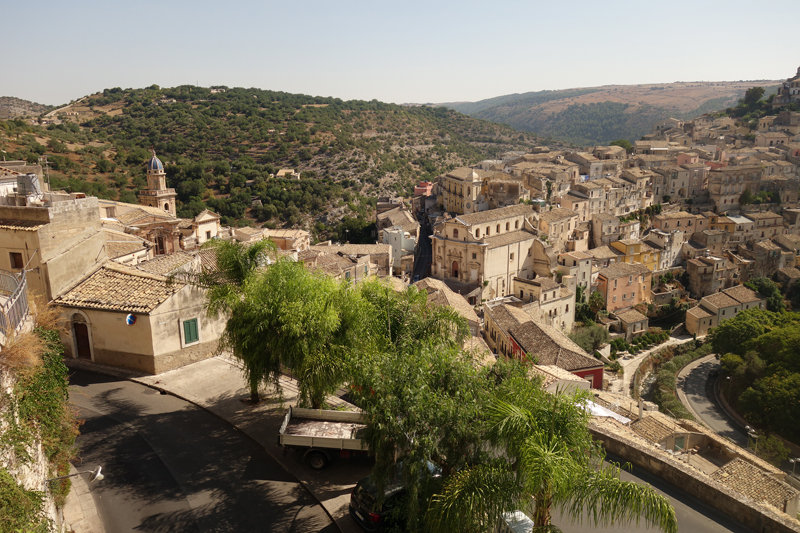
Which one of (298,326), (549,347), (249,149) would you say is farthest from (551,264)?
(249,149)

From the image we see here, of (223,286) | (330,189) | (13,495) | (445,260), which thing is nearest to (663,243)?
(445,260)

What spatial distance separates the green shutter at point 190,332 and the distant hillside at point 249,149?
117 feet

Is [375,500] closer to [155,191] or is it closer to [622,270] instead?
[155,191]

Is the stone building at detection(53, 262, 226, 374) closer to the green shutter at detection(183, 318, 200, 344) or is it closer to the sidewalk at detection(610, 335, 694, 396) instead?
the green shutter at detection(183, 318, 200, 344)

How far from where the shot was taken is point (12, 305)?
1062 centimetres

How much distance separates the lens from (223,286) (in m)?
15.1

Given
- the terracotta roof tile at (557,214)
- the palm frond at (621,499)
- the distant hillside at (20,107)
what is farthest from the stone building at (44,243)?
the distant hillside at (20,107)

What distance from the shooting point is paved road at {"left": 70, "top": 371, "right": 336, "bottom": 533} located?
1095 cm

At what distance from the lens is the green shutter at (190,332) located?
17769 mm

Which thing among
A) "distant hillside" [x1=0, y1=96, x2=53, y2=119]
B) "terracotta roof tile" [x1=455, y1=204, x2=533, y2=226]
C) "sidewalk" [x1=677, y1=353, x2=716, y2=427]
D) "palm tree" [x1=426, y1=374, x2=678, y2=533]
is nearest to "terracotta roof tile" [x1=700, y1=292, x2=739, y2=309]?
"sidewalk" [x1=677, y1=353, x2=716, y2=427]

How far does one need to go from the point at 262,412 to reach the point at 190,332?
4.54m

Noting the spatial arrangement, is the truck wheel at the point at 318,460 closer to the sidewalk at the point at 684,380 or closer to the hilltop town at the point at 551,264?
the hilltop town at the point at 551,264

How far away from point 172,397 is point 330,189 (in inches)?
2476

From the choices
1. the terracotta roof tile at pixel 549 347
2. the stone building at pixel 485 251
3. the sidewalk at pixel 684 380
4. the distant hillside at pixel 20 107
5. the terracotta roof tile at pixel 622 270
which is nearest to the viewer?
the terracotta roof tile at pixel 549 347
